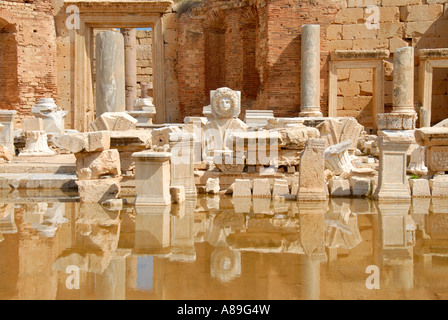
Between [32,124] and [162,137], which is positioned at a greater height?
[32,124]

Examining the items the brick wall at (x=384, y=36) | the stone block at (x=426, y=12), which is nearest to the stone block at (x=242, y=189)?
the brick wall at (x=384, y=36)

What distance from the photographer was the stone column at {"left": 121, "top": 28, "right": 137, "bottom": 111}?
19516 mm

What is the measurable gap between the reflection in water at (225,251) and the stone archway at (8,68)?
10835 mm

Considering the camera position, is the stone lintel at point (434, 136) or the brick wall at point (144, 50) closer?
the stone lintel at point (434, 136)

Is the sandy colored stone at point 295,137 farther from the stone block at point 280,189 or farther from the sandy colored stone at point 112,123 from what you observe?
the sandy colored stone at point 112,123

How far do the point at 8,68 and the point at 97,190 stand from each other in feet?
36.8

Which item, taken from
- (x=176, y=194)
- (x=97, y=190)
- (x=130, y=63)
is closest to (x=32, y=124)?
(x=97, y=190)

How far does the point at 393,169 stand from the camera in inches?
301

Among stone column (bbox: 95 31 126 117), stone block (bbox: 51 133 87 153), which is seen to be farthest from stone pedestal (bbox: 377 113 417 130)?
stone block (bbox: 51 133 87 153)

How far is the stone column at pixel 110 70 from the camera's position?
14.5m

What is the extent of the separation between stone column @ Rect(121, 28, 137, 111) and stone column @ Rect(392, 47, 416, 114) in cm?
911

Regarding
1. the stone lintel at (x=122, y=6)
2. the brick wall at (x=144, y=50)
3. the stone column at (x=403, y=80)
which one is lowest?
the stone column at (x=403, y=80)

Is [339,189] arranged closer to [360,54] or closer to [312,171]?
[312,171]
